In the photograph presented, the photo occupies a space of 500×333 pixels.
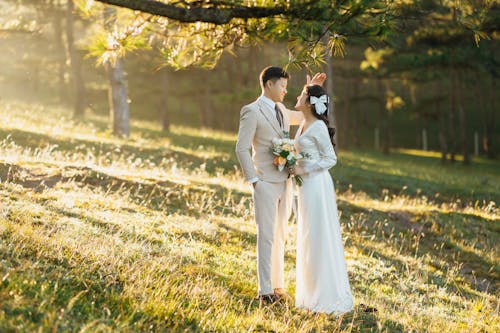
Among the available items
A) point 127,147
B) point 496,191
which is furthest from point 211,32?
point 496,191

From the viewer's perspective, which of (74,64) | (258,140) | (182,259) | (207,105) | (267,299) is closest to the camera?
(267,299)

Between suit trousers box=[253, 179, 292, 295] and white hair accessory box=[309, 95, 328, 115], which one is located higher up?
white hair accessory box=[309, 95, 328, 115]

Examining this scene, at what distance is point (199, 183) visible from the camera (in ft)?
42.2

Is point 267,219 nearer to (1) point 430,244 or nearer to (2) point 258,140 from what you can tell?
(2) point 258,140

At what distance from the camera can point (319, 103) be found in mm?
6645

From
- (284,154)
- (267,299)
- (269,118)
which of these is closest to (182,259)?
(267,299)

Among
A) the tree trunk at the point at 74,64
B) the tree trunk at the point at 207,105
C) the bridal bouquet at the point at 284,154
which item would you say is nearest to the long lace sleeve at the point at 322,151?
the bridal bouquet at the point at 284,154

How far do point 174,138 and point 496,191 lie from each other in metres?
12.2

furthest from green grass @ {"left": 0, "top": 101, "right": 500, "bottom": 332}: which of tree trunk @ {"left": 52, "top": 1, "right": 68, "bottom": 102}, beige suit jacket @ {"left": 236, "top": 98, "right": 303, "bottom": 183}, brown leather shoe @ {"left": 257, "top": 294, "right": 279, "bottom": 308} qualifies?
tree trunk @ {"left": 52, "top": 1, "right": 68, "bottom": 102}

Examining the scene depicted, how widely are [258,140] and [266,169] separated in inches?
13.2

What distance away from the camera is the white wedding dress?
6.53 meters

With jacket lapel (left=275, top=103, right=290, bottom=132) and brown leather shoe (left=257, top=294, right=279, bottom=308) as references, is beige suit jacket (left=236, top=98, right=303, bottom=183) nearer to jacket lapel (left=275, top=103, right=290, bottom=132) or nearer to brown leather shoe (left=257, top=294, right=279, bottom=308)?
jacket lapel (left=275, top=103, right=290, bottom=132)

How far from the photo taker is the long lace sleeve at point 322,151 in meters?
6.63

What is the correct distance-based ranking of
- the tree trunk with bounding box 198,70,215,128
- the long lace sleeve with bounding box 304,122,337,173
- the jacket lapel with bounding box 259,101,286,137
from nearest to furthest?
1. the jacket lapel with bounding box 259,101,286,137
2. the long lace sleeve with bounding box 304,122,337,173
3. the tree trunk with bounding box 198,70,215,128
